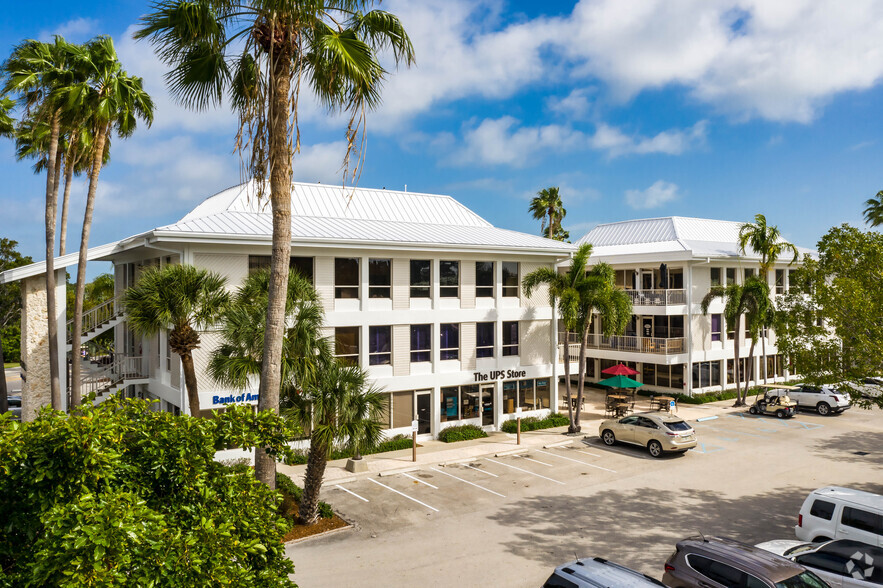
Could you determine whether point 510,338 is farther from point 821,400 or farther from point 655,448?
point 821,400

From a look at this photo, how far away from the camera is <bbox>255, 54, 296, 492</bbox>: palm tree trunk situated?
12242 millimetres

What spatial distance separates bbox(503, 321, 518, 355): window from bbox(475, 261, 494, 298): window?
1.88m

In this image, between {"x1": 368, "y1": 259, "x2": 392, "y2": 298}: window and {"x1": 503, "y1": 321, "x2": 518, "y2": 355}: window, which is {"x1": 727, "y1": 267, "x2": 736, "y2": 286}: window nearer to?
{"x1": 503, "y1": 321, "x2": 518, "y2": 355}: window

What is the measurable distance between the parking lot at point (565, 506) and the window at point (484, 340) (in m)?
5.66

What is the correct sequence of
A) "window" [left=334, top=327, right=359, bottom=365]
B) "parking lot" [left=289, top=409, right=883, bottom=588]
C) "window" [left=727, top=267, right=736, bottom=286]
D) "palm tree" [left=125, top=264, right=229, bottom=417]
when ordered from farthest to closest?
"window" [left=727, top=267, right=736, bottom=286] < "window" [left=334, top=327, right=359, bottom=365] < "palm tree" [left=125, top=264, right=229, bottom=417] < "parking lot" [left=289, top=409, right=883, bottom=588]

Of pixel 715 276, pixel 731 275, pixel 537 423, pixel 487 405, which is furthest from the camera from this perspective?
pixel 731 275

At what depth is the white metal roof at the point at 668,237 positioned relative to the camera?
42.1 meters

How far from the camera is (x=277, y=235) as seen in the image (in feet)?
40.5

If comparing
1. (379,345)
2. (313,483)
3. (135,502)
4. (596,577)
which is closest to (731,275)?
(379,345)

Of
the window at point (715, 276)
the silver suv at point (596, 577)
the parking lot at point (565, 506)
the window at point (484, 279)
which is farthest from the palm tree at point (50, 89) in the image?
the window at point (715, 276)

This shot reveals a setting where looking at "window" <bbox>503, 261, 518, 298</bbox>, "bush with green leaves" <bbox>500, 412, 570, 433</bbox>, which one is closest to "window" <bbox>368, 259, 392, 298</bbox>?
"window" <bbox>503, 261, 518, 298</bbox>

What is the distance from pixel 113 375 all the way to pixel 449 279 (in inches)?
631

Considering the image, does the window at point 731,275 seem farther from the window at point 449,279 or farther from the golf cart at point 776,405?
the window at point 449,279

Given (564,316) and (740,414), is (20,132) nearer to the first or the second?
(564,316)
